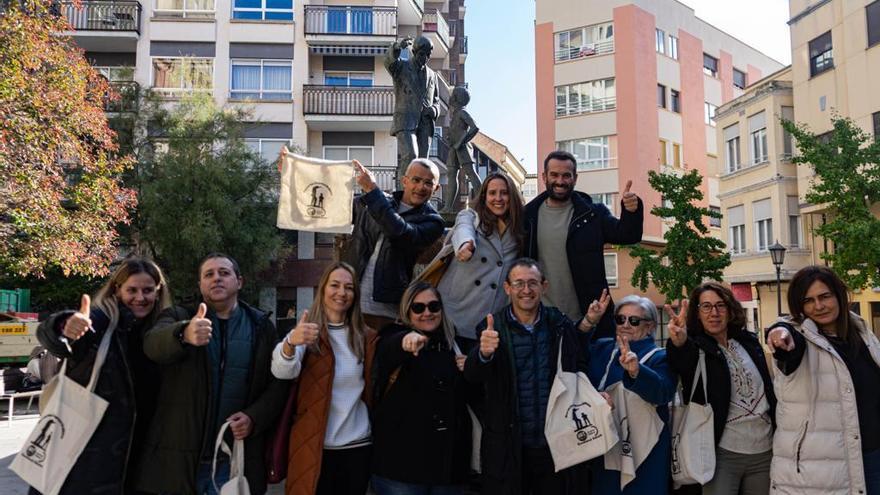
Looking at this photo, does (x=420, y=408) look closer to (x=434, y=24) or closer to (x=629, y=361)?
(x=629, y=361)

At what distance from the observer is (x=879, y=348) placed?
3795 millimetres

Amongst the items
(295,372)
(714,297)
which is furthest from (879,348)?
(295,372)

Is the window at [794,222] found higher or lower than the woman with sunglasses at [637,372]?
higher

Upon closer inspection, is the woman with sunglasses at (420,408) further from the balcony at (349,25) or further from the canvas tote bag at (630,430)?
the balcony at (349,25)

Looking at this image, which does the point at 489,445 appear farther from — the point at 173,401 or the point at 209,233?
the point at 209,233

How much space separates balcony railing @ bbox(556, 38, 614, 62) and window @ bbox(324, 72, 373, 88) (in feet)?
39.0

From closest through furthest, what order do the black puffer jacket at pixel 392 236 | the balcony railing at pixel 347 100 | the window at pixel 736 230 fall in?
the black puffer jacket at pixel 392 236, the balcony railing at pixel 347 100, the window at pixel 736 230

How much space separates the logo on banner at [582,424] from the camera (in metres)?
3.56

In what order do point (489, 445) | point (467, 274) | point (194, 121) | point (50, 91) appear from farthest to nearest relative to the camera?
point (194, 121) → point (50, 91) → point (467, 274) → point (489, 445)

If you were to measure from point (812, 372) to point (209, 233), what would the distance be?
816 inches

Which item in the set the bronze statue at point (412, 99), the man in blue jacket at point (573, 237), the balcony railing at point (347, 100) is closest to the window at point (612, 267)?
the balcony railing at point (347, 100)

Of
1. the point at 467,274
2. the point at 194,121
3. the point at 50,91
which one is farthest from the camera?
the point at 194,121

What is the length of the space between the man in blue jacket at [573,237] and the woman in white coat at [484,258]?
6.1 inches

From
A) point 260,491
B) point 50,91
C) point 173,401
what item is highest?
point 50,91
